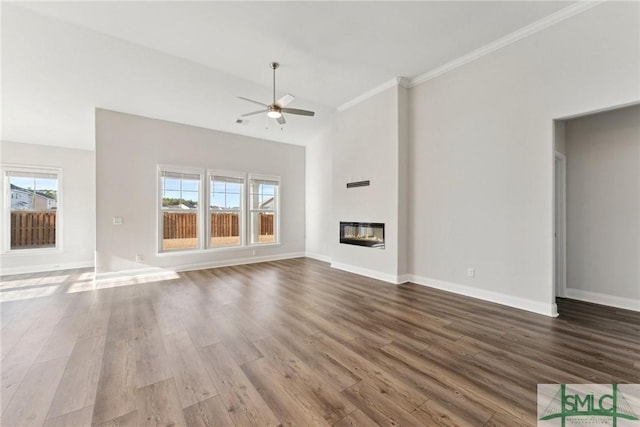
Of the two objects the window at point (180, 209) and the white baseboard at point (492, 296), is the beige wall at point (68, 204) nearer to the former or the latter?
the window at point (180, 209)

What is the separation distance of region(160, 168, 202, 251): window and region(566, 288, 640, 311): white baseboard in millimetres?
6988

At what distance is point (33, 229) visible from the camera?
246 inches

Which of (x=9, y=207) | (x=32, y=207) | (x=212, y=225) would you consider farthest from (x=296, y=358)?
(x=9, y=207)

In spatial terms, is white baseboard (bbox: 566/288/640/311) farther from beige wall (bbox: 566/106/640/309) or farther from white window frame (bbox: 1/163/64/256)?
white window frame (bbox: 1/163/64/256)

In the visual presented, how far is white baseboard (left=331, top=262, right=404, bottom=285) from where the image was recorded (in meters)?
4.53

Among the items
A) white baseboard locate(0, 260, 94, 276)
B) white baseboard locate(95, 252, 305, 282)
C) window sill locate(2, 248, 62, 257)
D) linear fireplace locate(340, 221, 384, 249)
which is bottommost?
white baseboard locate(0, 260, 94, 276)

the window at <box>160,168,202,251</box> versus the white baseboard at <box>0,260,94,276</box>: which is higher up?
the window at <box>160,168,202,251</box>

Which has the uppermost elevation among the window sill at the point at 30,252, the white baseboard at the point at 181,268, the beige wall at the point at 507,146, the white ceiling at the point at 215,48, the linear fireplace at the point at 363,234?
the white ceiling at the point at 215,48

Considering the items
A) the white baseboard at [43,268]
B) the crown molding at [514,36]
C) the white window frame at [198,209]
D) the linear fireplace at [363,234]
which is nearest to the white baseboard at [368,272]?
the linear fireplace at [363,234]

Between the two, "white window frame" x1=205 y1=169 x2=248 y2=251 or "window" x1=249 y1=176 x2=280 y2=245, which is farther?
"window" x1=249 y1=176 x2=280 y2=245

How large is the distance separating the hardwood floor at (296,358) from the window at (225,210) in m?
2.65

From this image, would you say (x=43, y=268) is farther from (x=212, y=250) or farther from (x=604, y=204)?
(x=604, y=204)

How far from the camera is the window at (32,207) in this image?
6.01 metres

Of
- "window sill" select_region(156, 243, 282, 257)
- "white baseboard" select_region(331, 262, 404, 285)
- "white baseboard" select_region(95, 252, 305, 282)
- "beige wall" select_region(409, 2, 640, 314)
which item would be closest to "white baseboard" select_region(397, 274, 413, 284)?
"white baseboard" select_region(331, 262, 404, 285)
